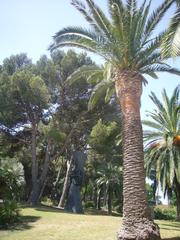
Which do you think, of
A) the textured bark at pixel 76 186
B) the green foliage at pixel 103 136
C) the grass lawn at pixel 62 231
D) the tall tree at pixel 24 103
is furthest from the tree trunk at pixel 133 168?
the textured bark at pixel 76 186

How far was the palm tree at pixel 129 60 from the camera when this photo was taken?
12969mm

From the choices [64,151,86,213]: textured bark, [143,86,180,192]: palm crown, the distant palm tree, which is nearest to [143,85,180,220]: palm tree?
[143,86,180,192]: palm crown

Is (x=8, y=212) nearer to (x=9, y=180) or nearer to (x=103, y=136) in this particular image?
(x=9, y=180)

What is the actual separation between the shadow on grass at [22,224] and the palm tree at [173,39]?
10.7 m

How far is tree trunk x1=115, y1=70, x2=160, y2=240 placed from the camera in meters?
12.6

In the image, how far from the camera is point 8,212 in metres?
19.0

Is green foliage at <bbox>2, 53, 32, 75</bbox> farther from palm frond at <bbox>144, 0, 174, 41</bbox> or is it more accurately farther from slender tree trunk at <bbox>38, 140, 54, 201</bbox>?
palm frond at <bbox>144, 0, 174, 41</bbox>

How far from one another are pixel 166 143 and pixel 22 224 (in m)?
11.5

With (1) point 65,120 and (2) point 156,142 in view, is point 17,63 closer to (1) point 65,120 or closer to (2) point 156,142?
(1) point 65,120

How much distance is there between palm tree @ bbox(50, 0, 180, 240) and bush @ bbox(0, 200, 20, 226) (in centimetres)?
787

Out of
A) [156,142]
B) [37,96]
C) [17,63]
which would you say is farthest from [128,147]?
[17,63]

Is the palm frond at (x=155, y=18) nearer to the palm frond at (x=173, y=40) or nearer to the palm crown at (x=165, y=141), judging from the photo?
the palm frond at (x=173, y=40)

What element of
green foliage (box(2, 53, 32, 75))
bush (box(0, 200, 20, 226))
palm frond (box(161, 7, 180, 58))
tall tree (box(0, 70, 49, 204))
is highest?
green foliage (box(2, 53, 32, 75))

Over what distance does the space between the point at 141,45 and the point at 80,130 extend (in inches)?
746
